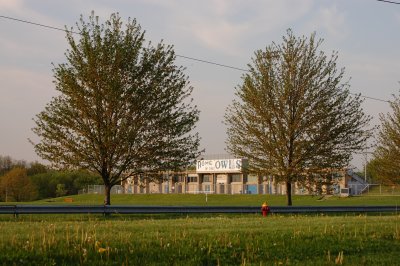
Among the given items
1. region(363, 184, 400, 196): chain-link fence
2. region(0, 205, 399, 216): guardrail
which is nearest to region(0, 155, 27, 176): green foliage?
region(363, 184, 400, 196): chain-link fence

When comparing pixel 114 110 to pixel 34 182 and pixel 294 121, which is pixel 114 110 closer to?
pixel 294 121

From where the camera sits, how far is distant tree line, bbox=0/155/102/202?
8281cm

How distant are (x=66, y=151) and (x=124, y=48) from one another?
5610 mm

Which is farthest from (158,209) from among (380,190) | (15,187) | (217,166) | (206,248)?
(217,166)

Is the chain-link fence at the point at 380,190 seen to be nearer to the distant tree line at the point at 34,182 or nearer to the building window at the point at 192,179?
the building window at the point at 192,179

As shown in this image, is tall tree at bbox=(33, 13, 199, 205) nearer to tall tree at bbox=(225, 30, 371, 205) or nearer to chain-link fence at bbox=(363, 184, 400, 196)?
tall tree at bbox=(225, 30, 371, 205)

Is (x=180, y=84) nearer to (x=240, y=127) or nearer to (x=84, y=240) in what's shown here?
(x=240, y=127)

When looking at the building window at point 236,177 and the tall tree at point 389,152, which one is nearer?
the tall tree at point 389,152

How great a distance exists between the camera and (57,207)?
21.9 metres

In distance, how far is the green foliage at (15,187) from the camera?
270ft

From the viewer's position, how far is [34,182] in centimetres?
9519

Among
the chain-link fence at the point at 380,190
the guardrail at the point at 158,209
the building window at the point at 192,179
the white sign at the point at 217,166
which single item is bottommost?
the chain-link fence at the point at 380,190

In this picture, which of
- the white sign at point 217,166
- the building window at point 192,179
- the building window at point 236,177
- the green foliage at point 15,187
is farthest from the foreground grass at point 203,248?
the building window at point 192,179

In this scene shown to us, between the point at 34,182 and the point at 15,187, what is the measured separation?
499 inches
